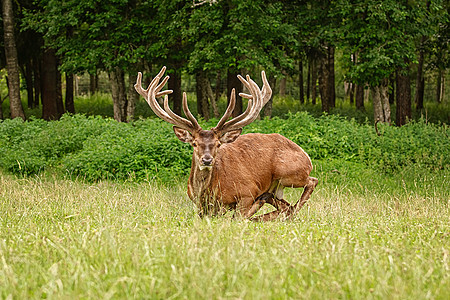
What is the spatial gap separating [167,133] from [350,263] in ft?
34.2

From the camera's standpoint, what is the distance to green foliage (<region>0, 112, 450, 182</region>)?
42.4ft

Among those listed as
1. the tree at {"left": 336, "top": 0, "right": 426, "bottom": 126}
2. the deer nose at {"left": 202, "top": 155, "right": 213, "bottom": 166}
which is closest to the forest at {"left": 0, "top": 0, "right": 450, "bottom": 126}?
the tree at {"left": 336, "top": 0, "right": 426, "bottom": 126}

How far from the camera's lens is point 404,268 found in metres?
3.90

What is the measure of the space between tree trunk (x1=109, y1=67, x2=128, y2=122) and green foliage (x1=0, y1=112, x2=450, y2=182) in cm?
487

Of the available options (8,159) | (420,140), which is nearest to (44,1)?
(8,159)

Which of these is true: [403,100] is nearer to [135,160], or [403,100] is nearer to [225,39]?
[225,39]

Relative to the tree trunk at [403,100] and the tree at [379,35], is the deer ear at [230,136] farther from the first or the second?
the tree trunk at [403,100]

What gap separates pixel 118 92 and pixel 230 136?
15.2m

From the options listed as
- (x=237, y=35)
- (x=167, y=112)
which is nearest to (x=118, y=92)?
(x=237, y=35)

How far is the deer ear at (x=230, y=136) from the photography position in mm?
7430

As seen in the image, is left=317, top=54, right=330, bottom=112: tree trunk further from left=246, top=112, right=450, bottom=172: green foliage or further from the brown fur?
the brown fur

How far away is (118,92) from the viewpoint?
71.7ft

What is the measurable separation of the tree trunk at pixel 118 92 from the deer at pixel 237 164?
13.9 meters

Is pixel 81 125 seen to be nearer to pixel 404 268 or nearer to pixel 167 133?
pixel 167 133
